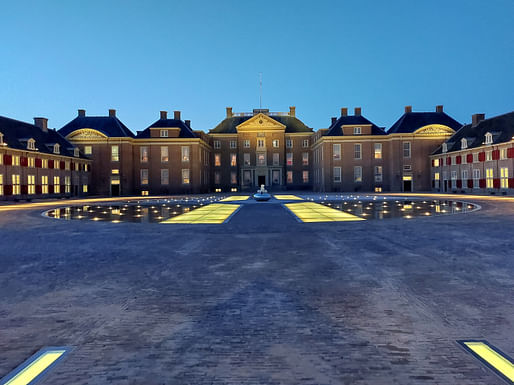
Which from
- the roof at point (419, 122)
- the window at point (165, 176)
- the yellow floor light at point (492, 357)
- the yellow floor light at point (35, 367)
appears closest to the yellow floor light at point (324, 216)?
the yellow floor light at point (492, 357)

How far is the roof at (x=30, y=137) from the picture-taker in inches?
1538

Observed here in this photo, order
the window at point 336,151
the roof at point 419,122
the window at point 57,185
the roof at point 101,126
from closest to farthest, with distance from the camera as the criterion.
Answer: the window at point 57,185 < the roof at point 101,126 < the roof at point 419,122 < the window at point 336,151

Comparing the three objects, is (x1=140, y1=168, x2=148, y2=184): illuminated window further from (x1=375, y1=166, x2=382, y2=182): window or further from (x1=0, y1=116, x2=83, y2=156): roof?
(x1=375, y1=166, x2=382, y2=182): window

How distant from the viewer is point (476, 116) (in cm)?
4669

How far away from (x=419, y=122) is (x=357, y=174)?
43.7 feet

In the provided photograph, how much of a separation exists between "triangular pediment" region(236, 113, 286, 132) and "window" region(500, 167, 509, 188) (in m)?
34.6

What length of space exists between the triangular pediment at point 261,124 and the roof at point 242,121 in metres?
3.31

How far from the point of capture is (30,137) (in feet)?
137

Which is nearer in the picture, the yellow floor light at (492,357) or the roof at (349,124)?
the yellow floor light at (492,357)

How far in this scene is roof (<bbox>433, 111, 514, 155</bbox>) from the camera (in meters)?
39.8

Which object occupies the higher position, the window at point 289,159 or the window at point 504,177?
the window at point 289,159

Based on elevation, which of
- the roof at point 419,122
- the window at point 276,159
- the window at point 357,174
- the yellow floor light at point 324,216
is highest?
the roof at point 419,122

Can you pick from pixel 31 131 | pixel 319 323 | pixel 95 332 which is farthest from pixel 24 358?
pixel 31 131

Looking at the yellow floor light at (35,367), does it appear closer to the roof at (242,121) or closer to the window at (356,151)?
the window at (356,151)
